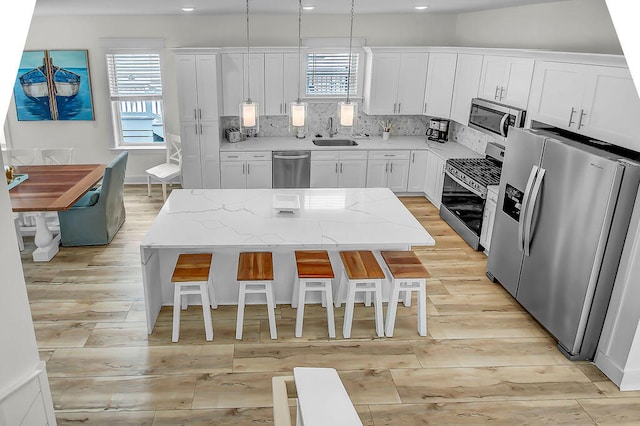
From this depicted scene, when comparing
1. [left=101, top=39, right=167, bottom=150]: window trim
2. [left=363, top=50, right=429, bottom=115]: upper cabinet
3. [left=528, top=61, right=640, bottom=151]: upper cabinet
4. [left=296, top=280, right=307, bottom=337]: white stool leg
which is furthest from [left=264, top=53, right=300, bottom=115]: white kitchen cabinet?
[left=296, top=280, right=307, bottom=337]: white stool leg

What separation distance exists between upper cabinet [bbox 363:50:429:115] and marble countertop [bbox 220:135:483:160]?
44cm

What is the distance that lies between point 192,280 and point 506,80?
12.6ft

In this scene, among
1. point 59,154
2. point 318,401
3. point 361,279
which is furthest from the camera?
point 59,154

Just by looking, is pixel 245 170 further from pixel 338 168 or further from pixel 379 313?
pixel 379 313

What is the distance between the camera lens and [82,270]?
4.75 m

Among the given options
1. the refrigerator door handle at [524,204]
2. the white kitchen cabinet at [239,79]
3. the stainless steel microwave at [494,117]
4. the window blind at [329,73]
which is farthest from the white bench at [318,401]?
the window blind at [329,73]

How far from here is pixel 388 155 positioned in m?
6.74

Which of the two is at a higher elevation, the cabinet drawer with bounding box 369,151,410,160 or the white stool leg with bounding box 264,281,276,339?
the cabinet drawer with bounding box 369,151,410,160

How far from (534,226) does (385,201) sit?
1316 mm

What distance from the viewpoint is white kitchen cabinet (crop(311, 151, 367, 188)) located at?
664 centimetres

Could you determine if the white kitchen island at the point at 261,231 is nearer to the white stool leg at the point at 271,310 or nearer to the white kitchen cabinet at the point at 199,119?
the white stool leg at the point at 271,310

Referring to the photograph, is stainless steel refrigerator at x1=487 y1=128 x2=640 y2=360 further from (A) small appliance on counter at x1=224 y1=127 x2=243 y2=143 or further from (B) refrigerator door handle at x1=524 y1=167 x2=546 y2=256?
(A) small appliance on counter at x1=224 y1=127 x2=243 y2=143

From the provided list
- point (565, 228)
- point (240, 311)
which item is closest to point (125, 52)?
point (240, 311)

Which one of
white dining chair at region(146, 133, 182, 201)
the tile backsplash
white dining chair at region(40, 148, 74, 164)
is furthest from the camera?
the tile backsplash
